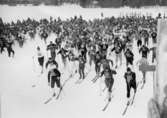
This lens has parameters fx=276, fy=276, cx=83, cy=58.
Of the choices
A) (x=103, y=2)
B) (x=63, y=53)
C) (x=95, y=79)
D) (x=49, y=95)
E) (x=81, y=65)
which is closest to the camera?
(x=49, y=95)

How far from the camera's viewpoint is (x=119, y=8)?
35406mm

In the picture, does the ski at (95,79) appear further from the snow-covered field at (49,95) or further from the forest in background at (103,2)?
the forest in background at (103,2)

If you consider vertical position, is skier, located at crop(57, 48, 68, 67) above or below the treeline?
below

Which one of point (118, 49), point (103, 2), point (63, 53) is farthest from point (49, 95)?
point (103, 2)

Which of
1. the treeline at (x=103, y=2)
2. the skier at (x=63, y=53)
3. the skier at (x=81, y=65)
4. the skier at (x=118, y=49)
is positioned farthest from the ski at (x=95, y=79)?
the treeline at (x=103, y=2)

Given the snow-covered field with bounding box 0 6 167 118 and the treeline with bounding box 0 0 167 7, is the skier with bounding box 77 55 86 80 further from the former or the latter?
the treeline with bounding box 0 0 167 7

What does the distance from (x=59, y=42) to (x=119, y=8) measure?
22.3 meters

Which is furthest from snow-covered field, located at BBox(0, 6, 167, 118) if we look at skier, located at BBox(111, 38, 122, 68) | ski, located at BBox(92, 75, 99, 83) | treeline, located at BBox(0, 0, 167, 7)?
treeline, located at BBox(0, 0, 167, 7)

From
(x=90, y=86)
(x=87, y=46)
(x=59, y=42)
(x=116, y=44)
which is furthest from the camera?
(x=59, y=42)

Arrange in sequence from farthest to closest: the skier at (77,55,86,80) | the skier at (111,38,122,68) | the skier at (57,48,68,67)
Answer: the skier at (111,38,122,68) → the skier at (57,48,68,67) → the skier at (77,55,86,80)

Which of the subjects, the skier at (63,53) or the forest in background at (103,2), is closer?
the skier at (63,53)

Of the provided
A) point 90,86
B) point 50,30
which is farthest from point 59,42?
point 50,30

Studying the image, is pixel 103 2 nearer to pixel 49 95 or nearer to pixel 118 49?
pixel 118 49

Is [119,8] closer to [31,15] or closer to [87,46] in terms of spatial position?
[31,15]
